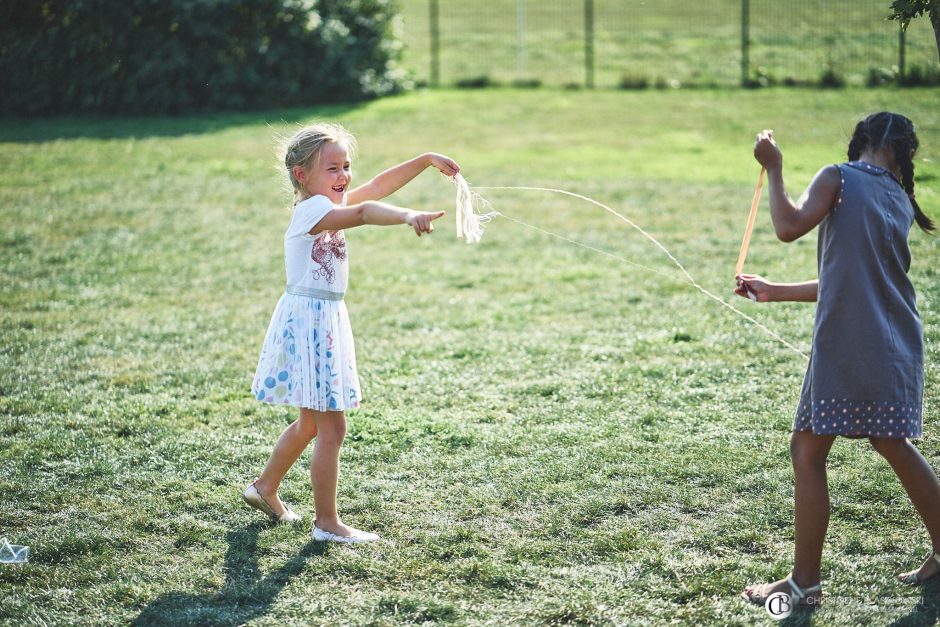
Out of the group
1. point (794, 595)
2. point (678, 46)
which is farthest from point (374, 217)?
point (678, 46)

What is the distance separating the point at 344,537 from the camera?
144 inches

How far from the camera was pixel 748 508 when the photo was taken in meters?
3.84

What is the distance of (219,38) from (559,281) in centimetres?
1006

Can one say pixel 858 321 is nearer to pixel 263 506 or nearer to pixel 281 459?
pixel 281 459

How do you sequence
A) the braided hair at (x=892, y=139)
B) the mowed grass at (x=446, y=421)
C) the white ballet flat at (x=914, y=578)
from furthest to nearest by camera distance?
the mowed grass at (x=446, y=421) < the white ballet flat at (x=914, y=578) < the braided hair at (x=892, y=139)

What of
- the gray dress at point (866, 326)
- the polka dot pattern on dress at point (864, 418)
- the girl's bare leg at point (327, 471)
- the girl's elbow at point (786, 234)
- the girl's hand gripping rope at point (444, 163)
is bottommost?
the girl's bare leg at point (327, 471)

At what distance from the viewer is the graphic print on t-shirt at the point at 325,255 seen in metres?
3.64

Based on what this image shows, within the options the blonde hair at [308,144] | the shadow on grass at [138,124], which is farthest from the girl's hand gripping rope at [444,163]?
the shadow on grass at [138,124]

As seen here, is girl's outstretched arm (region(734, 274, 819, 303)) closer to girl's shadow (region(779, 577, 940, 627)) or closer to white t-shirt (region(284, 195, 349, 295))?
girl's shadow (region(779, 577, 940, 627))

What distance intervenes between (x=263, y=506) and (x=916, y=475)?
2300 mm

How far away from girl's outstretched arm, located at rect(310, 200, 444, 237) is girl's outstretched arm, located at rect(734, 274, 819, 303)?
1079 millimetres

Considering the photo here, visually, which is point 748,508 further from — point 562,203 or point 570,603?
point 562,203

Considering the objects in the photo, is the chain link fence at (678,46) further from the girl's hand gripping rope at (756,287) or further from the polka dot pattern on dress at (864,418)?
the polka dot pattern on dress at (864,418)

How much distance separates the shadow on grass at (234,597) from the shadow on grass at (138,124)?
10.5 meters
